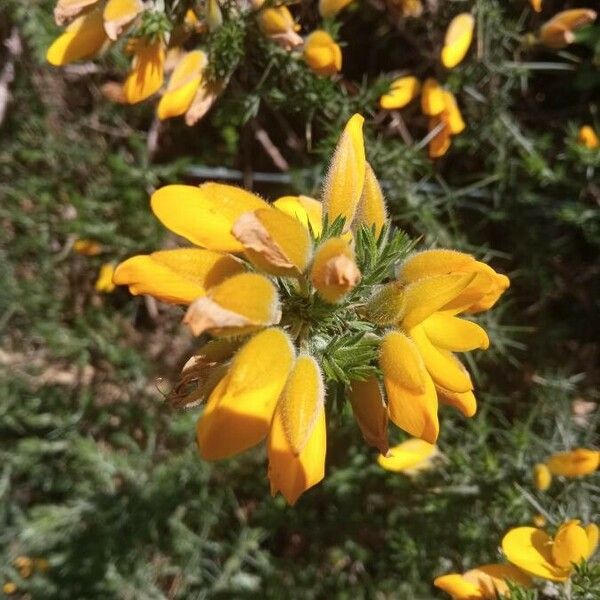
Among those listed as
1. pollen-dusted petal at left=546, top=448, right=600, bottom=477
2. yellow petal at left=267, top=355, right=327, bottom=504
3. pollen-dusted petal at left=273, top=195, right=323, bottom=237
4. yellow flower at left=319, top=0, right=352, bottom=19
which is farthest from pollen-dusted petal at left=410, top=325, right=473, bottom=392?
yellow flower at left=319, top=0, right=352, bottom=19

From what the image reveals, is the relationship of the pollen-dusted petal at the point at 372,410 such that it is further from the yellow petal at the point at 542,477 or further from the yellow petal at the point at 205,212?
the yellow petal at the point at 542,477

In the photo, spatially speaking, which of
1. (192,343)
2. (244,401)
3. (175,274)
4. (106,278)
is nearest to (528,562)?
(244,401)

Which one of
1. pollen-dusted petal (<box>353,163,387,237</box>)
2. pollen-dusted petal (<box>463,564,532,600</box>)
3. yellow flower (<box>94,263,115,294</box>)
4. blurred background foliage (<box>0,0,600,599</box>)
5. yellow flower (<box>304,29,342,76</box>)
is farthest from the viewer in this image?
yellow flower (<box>94,263,115,294</box>)

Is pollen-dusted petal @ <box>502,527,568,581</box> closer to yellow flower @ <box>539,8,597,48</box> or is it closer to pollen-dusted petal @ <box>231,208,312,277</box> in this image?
pollen-dusted petal @ <box>231,208,312,277</box>

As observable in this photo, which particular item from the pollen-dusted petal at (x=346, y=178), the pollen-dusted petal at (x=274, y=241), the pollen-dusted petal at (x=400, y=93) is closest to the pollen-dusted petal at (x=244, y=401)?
the pollen-dusted petal at (x=274, y=241)

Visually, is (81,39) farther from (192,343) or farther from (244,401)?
(192,343)

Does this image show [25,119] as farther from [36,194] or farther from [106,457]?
[106,457]
